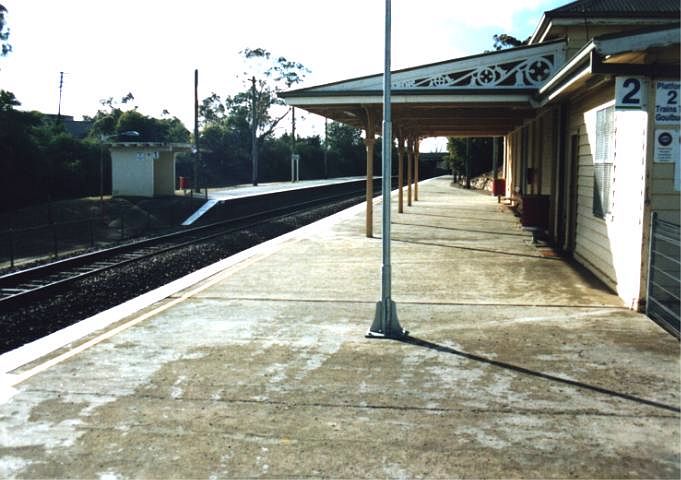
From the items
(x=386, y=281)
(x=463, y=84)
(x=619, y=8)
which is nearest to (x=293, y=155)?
(x=619, y=8)

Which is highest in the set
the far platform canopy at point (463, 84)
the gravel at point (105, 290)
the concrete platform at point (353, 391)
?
the far platform canopy at point (463, 84)

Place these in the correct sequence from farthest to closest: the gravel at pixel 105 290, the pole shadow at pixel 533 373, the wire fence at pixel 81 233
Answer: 1. the wire fence at pixel 81 233
2. the gravel at pixel 105 290
3. the pole shadow at pixel 533 373

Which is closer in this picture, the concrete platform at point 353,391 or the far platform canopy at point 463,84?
the concrete platform at point 353,391

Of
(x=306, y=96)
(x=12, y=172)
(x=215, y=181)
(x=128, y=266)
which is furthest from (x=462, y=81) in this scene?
(x=215, y=181)

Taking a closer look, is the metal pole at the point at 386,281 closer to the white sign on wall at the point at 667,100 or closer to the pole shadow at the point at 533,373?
the pole shadow at the point at 533,373

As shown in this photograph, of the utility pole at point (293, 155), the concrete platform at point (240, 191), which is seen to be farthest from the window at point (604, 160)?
the utility pole at point (293, 155)

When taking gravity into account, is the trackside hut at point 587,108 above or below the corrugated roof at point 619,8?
below

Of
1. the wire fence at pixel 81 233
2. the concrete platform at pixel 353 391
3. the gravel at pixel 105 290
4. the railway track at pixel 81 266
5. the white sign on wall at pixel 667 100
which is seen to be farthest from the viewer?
the wire fence at pixel 81 233

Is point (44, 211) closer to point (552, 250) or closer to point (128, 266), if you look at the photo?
point (128, 266)

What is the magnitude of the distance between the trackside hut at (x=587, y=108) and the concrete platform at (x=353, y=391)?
1195 mm

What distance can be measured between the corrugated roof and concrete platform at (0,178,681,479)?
316 inches

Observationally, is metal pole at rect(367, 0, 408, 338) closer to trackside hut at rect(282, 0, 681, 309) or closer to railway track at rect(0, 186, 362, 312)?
trackside hut at rect(282, 0, 681, 309)

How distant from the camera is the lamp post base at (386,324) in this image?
691 cm

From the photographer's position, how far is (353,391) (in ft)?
17.4
